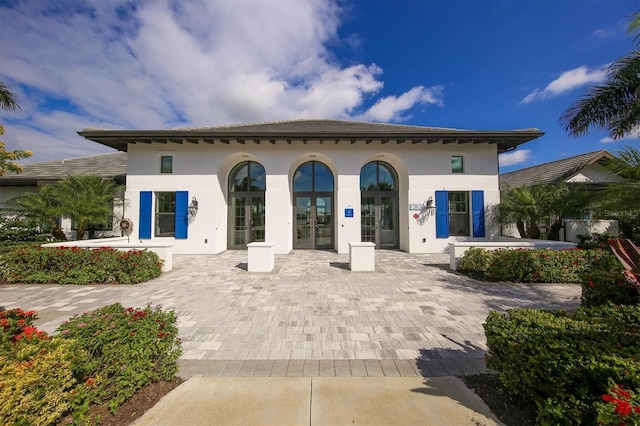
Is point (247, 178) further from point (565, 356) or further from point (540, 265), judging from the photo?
point (565, 356)

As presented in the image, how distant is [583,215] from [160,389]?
14154 millimetres

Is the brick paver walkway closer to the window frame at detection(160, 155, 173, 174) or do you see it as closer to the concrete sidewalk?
the concrete sidewalk

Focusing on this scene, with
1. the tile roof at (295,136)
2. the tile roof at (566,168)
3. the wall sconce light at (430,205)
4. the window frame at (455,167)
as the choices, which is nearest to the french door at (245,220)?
the tile roof at (295,136)

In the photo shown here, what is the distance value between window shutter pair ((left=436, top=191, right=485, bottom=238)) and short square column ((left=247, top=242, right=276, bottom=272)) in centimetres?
778

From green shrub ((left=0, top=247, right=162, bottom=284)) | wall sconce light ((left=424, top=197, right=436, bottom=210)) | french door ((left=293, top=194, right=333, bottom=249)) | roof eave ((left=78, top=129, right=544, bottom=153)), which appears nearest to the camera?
green shrub ((left=0, top=247, right=162, bottom=284))

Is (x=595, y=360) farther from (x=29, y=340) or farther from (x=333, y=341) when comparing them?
(x=29, y=340)

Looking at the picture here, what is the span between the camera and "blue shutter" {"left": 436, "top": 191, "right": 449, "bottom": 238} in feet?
36.2

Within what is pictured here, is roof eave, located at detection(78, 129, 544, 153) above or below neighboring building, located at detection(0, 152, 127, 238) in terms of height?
above

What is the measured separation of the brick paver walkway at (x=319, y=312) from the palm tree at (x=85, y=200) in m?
5.05

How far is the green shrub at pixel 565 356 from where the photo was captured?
167 cm

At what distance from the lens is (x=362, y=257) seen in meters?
7.56

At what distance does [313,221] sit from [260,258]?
4.82 metres

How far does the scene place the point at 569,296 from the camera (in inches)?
209

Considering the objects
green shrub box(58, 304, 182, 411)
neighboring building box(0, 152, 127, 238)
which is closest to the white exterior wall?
neighboring building box(0, 152, 127, 238)
